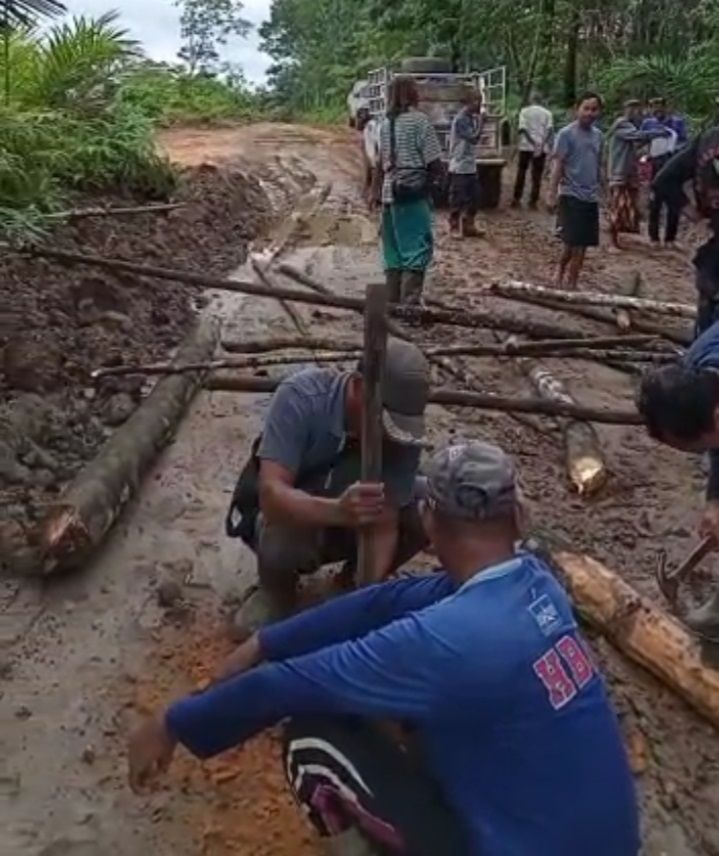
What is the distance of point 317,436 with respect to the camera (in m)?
3.54

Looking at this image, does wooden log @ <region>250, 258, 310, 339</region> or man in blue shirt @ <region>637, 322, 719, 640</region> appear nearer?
man in blue shirt @ <region>637, 322, 719, 640</region>

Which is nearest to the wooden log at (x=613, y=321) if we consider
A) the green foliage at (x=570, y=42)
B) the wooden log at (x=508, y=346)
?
the wooden log at (x=508, y=346)

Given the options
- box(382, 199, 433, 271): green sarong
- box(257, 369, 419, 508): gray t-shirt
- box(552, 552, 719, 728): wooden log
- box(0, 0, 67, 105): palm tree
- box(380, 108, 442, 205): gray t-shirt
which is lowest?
box(552, 552, 719, 728): wooden log

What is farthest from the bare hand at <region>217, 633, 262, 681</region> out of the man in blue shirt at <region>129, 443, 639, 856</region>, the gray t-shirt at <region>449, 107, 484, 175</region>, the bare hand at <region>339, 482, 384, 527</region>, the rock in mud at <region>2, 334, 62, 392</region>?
the gray t-shirt at <region>449, 107, 484, 175</region>

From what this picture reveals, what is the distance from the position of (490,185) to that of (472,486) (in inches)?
551

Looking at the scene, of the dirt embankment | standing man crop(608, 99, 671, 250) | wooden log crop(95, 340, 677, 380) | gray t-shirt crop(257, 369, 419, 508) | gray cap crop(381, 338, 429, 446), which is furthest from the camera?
standing man crop(608, 99, 671, 250)

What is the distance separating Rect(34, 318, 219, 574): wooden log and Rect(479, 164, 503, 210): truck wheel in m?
9.66

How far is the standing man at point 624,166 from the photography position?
13094 mm

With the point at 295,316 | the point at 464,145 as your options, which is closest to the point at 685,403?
the point at 295,316

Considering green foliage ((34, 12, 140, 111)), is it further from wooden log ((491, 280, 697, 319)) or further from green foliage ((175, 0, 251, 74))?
green foliage ((175, 0, 251, 74))

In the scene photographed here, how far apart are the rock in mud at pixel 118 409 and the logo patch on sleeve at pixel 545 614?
416cm

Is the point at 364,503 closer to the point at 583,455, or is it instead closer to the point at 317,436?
the point at 317,436

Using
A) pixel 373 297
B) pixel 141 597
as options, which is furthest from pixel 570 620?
pixel 141 597

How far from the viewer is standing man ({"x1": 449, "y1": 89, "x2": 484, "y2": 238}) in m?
12.8
